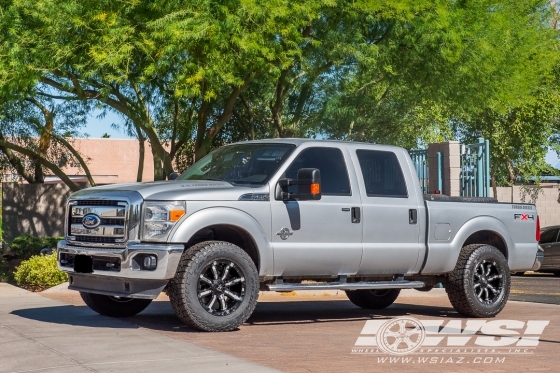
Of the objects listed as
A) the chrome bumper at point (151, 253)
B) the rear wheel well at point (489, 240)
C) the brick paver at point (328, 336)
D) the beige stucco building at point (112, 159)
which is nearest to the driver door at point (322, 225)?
the brick paver at point (328, 336)

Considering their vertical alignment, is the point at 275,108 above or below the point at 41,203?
above

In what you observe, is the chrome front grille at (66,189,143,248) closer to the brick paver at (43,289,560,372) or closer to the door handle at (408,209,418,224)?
the brick paver at (43,289,560,372)

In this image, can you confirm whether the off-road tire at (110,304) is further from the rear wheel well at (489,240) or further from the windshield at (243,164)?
the rear wheel well at (489,240)

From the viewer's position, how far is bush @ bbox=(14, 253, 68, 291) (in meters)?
15.1

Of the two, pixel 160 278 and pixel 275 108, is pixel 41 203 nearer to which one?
pixel 275 108

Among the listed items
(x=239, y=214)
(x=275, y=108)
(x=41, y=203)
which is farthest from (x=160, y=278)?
(x=41, y=203)

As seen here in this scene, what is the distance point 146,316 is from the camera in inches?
454

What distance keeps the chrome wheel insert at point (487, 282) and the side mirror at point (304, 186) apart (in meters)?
2.90

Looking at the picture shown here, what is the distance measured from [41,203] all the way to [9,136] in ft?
7.43

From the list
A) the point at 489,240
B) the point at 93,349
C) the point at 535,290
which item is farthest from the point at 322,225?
the point at 535,290

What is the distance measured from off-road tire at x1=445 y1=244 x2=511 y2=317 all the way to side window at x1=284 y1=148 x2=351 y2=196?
202 cm

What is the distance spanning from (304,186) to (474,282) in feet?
10.2

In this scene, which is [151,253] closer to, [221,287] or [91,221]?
[221,287]

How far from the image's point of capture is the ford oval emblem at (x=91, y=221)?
33.0 feet
